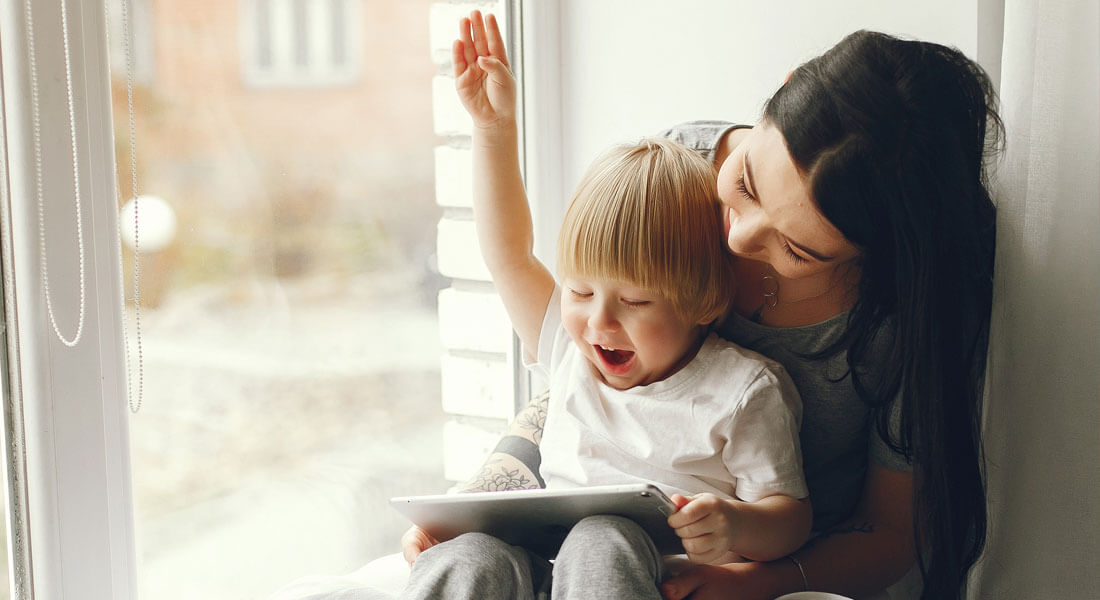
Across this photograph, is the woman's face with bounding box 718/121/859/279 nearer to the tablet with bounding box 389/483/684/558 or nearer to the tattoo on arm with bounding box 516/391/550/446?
the tablet with bounding box 389/483/684/558

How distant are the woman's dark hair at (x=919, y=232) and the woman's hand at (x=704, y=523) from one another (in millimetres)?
252

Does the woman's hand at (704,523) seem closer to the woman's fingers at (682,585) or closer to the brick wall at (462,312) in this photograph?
the woman's fingers at (682,585)

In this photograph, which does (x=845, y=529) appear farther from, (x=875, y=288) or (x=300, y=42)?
(x=300, y=42)

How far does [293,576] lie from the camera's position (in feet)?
4.76

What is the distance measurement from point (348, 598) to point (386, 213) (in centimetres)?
68

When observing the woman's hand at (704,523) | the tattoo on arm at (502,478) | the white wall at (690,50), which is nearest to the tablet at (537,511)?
the woman's hand at (704,523)

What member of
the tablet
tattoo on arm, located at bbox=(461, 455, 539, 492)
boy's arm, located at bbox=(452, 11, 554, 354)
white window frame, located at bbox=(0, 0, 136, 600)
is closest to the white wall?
boy's arm, located at bbox=(452, 11, 554, 354)

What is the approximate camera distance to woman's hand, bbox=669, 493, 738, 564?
978mm

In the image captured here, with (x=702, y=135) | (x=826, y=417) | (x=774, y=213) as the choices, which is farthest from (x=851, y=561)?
(x=702, y=135)

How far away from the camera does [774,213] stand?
1012 mm

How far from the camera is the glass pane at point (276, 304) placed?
1188mm

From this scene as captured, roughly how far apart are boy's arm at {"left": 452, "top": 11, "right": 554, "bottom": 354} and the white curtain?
0.56 m

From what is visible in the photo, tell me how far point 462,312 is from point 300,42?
0.57m

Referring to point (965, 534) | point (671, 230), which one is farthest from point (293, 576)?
point (965, 534)
